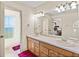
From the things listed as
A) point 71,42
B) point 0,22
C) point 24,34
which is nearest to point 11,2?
point 0,22

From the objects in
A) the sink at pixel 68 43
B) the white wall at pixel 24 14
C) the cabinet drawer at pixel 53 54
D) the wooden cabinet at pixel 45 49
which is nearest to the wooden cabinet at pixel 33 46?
the wooden cabinet at pixel 45 49

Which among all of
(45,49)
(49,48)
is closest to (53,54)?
(49,48)

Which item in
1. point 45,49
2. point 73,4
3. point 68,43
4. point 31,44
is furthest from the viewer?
point 31,44

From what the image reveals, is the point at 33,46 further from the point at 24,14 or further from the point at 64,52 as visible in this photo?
the point at 64,52

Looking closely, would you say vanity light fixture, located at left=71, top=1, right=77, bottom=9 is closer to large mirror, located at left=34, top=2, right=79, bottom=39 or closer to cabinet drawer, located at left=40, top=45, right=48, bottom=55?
large mirror, located at left=34, top=2, right=79, bottom=39

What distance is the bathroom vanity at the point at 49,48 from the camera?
150 centimetres

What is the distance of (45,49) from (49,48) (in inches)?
5.5

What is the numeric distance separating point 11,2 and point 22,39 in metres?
0.72

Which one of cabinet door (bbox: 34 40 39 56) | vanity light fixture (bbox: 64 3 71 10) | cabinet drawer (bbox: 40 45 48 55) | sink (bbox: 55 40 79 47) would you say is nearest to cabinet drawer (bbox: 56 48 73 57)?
sink (bbox: 55 40 79 47)

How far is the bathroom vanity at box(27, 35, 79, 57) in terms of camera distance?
150cm

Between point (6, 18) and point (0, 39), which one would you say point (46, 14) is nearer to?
point (6, 18)

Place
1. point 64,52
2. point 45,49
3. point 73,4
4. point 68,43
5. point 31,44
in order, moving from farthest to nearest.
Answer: point 31,44, point 45,49, point 68,43, point 73,4, point 64,52

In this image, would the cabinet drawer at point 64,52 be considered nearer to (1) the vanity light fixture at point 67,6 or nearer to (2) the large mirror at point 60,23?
(2) the large mirror at point 60,23

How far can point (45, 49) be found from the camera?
2037mm
